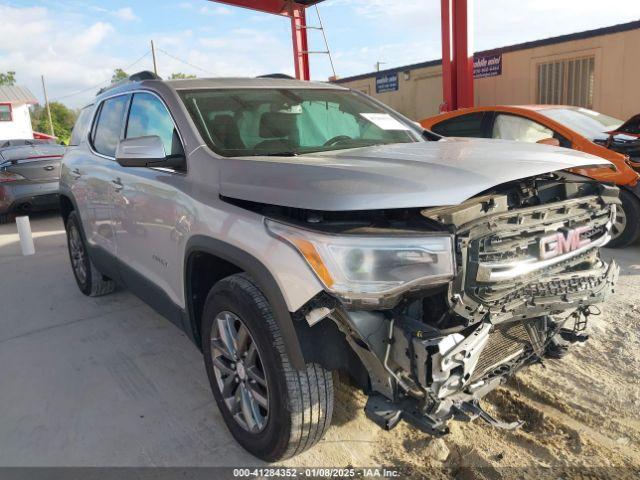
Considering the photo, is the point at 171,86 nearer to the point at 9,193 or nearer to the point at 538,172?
the point at 538,172

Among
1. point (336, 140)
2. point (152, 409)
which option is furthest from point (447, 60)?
point (152, 409)

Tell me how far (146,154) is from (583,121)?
5528 mm

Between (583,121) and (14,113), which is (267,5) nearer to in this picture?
(583,121)

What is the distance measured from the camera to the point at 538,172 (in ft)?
7.23

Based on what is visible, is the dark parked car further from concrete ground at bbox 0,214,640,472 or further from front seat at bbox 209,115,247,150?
front seat at bbox 209,115,247,150

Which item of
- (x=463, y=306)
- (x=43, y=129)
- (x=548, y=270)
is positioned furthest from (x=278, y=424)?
(x=43, y=129)

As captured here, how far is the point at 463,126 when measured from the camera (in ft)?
23.3

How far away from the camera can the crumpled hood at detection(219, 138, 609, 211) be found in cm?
197

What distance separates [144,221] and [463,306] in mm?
2093

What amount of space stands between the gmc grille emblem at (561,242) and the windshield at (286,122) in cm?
129

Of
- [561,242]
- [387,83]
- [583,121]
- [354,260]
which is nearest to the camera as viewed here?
[354,260]

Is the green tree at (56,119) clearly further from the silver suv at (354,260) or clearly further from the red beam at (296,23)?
the silver suv at (354,260)

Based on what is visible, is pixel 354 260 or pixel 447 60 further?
pixel 447 60

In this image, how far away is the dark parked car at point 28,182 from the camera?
925cm
